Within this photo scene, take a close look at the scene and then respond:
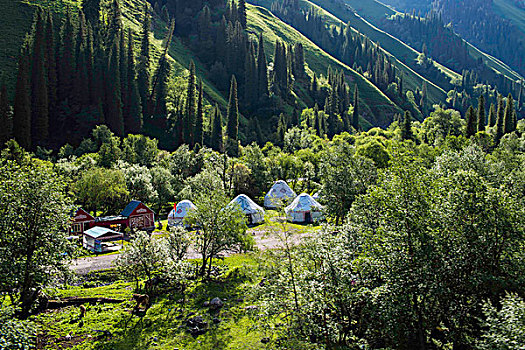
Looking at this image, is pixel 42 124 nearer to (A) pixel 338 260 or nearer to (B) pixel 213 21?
(A) pixel 338 260

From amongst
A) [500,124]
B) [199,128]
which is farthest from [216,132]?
[500,124]

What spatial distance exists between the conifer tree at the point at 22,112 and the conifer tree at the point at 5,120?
213 cm

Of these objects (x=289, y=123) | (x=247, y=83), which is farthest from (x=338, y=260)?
(x=247, y=83)

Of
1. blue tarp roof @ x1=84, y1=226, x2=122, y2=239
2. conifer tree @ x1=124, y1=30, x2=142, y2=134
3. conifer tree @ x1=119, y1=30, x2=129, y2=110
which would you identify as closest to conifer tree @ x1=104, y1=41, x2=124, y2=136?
conifer tree @ x1=119, y1=30, x2=129, y2=110

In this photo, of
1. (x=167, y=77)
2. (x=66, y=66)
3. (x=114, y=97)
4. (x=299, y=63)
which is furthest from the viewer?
(x=299, y=63)

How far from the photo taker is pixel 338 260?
834 inches

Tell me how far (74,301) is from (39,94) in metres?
87.1

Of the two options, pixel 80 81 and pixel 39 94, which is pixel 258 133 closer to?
pixel 80 81

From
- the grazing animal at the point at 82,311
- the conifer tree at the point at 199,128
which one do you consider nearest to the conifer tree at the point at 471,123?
the conifer tree at the point at 199,128

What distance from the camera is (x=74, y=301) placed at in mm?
30391

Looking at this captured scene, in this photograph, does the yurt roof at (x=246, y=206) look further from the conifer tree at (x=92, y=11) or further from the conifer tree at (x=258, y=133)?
the conifer tree at (x=92, y=11)

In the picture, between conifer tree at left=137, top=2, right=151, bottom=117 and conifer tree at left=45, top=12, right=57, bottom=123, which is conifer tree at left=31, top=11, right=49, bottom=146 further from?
conifer tree at left=137, top=2, right=151, bottom=117

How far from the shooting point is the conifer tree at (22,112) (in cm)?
9062

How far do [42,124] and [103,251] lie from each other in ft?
213
